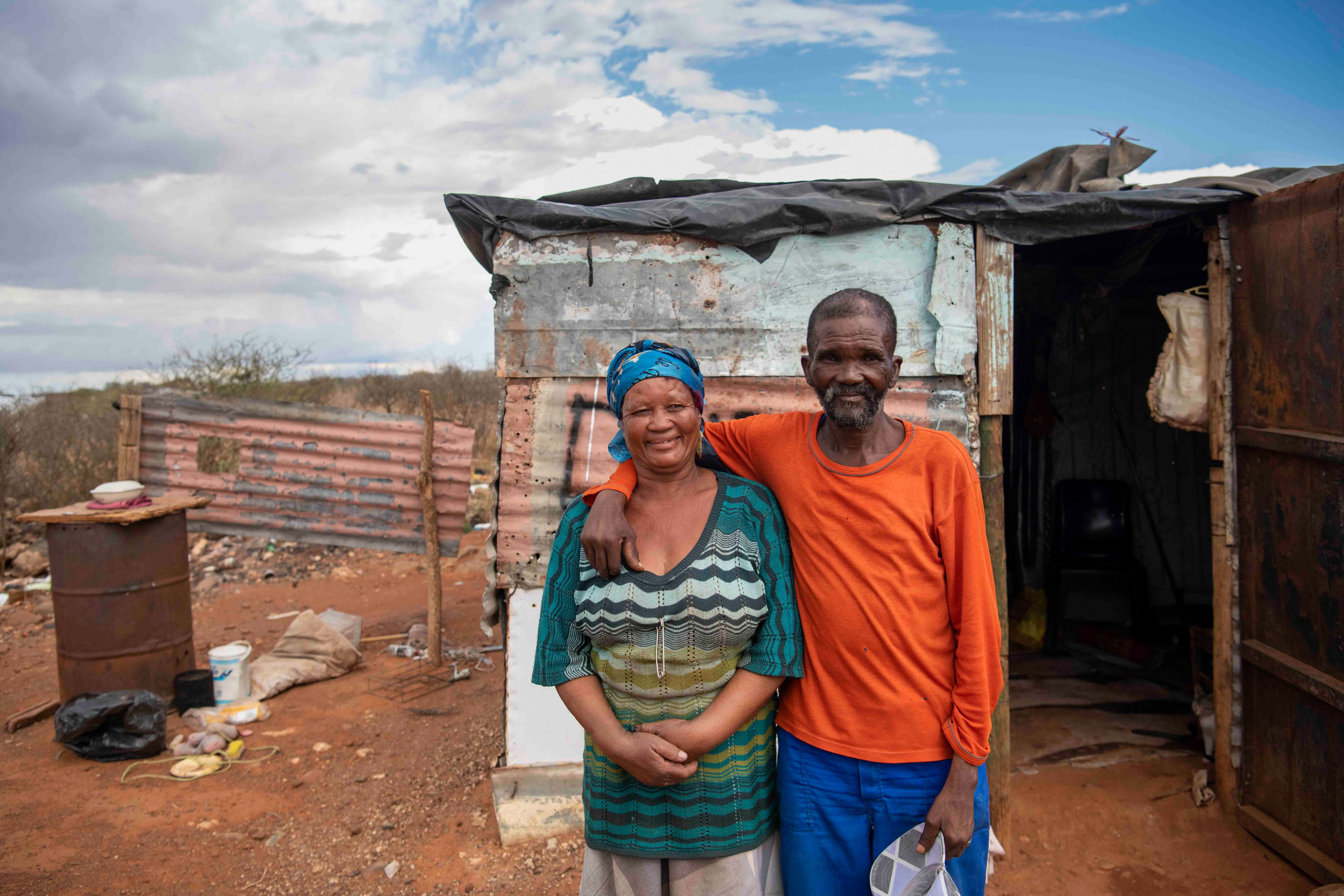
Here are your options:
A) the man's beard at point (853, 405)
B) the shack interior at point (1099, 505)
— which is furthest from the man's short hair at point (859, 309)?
the shack interior at point (1099, 505)

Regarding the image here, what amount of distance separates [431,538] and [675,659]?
16.0 feet

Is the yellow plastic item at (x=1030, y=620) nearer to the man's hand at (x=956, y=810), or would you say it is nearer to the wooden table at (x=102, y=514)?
the man's hand at (x=956, y=810)

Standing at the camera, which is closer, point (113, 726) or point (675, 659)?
point (675, 659)

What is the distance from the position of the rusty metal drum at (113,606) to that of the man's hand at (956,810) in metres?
4.95

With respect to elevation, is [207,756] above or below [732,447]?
below

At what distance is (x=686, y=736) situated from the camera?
5.60 feet

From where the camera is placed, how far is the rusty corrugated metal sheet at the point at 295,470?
24.6 feet

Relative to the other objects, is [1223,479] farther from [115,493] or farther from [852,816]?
[115,493]

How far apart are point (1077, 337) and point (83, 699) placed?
7006mm

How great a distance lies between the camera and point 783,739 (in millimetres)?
1911

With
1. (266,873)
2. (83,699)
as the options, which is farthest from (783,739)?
(83,699)

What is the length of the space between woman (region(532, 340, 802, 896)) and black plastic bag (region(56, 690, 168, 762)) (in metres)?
3.75

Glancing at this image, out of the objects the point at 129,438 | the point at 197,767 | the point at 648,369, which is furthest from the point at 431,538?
the point at 648,369

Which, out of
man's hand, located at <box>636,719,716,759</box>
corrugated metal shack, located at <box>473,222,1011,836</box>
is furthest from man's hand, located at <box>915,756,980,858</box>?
corrugated metal shack, located at <box>473,222,1011,836</box>
